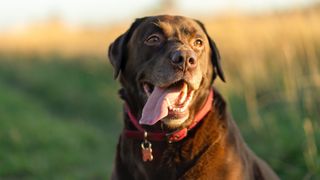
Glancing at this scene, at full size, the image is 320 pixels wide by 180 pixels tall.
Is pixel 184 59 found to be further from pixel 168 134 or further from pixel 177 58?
pixel 168 134

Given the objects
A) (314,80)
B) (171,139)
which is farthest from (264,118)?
(171,139)

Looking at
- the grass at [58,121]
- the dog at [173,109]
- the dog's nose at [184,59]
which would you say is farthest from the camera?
the grass at [58,121]

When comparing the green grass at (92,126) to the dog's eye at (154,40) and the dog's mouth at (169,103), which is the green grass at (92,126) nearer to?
the dog's mouth at (169,103)

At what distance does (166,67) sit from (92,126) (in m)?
6.16

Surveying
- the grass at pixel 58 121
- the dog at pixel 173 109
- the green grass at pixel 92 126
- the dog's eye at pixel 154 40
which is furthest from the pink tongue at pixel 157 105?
the grass at pixel 58 121

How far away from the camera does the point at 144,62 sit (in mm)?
4473

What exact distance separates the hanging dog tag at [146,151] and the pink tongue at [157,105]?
25 cm

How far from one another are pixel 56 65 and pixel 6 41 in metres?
4.85

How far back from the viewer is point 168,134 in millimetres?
4434

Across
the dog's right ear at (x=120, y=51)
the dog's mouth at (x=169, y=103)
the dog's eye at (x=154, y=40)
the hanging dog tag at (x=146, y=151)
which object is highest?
the dog's eye at (x=154, y=40)

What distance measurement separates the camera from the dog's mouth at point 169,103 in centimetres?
419

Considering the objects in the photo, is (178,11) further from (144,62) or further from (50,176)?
(144,62)

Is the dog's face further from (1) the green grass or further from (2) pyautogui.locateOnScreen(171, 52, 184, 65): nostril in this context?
(1) the green grass

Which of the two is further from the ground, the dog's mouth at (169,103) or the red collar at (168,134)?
the dog's mouth at (169,103)
